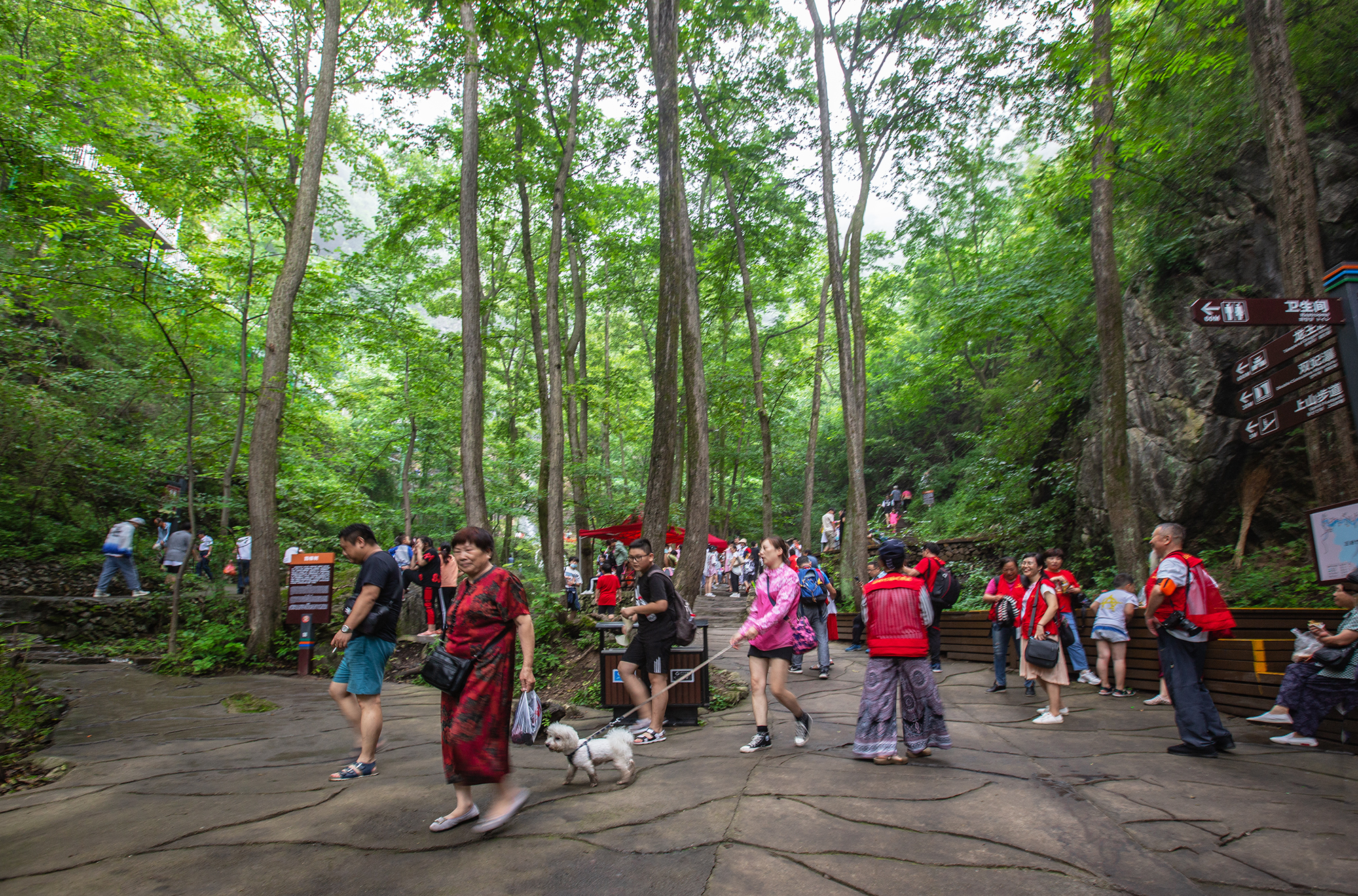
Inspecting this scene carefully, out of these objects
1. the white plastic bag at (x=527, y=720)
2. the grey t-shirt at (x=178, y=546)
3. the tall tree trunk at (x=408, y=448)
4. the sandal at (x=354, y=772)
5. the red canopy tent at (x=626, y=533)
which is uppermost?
the tall tree trunk at (x=408, y=448)

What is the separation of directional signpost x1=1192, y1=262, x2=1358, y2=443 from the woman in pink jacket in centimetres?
373

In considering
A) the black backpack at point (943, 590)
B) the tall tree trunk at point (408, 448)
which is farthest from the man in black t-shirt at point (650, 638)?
the tall tree trunk at point (408, 448)

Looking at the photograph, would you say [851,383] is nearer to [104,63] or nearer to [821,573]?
[821,573]

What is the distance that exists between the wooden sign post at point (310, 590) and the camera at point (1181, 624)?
35.5 feet

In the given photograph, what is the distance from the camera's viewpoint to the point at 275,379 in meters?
11.8

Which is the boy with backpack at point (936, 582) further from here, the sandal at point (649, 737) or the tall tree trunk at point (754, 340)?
the tall tree trunk at point (754, 340)

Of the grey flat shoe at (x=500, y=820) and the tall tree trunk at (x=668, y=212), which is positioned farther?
the tall tree trunk at (x=668, y=212)

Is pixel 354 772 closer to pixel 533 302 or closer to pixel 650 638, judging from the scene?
pixel 650 638

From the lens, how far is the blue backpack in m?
9.99

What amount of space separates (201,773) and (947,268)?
30.3m

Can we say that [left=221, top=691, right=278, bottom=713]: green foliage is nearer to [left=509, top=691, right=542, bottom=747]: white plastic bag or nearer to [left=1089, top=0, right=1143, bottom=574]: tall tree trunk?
[left=509, top=691, right=542, bottom=747]: white plastic bag

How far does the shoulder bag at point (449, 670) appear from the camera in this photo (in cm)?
410

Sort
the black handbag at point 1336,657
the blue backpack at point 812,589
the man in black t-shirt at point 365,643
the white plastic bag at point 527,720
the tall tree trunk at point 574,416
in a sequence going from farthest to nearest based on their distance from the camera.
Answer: the tall tree trunk at point 574,416, the blue backpack at point 812,589, the black handbag at point 1336,657, the man in black t-shirt at point 365,643, the white plastic bag at point 527,720

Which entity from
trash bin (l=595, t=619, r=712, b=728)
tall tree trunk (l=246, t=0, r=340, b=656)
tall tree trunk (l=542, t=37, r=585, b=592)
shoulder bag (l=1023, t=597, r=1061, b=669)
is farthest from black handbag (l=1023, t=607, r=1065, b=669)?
tall tree trunk (l=246, t=0, r=340, b=656)
